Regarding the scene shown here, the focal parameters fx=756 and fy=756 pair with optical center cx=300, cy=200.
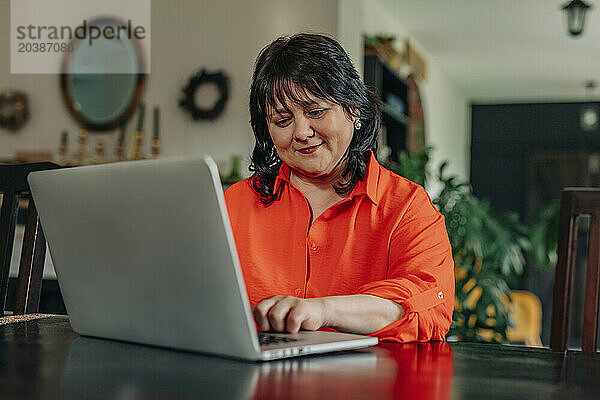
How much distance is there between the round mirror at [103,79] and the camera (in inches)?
169

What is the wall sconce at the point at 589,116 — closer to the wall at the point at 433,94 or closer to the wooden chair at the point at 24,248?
the wall at the point at 433,94

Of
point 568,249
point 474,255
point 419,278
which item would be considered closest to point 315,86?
point 419,278

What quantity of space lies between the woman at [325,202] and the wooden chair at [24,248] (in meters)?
0.38

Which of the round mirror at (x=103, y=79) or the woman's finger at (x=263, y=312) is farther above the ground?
the round mirror at (x=103, y=79)

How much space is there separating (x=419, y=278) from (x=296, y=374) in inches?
19.1

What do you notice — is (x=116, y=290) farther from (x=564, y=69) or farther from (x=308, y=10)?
(x=564, y=69)

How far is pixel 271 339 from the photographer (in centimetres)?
95

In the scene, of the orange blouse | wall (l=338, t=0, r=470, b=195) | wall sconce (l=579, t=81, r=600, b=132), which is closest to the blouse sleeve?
the orange blouse

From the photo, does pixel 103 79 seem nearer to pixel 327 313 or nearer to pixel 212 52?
pixel 212 52

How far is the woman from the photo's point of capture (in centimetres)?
136

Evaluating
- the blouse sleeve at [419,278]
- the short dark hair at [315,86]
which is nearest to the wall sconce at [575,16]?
the short dark hair at [315,86]

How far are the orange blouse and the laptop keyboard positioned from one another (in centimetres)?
36

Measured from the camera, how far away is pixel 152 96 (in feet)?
14.0

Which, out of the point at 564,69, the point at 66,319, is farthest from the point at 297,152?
the point at 564,69
